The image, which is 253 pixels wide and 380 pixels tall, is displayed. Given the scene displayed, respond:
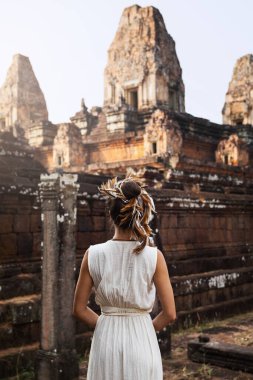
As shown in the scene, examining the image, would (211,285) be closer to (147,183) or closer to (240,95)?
(147,183)

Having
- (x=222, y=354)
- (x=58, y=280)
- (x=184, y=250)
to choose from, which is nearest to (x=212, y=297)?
(x=184, y=250)

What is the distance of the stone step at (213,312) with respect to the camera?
26.0 ft

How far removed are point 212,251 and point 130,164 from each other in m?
6.80

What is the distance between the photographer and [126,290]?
2449 millimetres

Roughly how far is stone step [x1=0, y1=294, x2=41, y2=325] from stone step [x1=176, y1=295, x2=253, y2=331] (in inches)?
116

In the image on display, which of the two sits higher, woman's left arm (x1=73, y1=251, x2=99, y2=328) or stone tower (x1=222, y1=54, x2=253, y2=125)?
stone tower (x1=222, y1=54, x2=253, y2=125)

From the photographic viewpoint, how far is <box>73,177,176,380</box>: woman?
2416 millimetres

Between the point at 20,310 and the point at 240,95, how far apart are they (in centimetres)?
2935

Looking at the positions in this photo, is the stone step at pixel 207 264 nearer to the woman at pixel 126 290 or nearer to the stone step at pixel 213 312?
the stone step at pixel 213 312

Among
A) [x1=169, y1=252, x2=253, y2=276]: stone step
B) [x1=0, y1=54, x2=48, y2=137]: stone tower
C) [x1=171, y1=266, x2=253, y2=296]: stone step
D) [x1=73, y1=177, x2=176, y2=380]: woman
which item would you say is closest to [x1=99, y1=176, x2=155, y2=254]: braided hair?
[x1=73, y1=177, x2=176, y2=380]: woman

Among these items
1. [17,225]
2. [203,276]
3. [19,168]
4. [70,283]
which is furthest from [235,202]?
[70,283]

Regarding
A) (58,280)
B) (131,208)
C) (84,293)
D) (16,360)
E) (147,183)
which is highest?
(147,183)

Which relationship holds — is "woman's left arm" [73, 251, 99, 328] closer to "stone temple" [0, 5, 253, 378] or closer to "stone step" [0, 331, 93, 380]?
"stone temple" [0, 5, 253, 378]

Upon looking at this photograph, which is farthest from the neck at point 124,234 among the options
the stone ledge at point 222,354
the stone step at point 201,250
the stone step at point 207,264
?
the stone step at point 201,250
